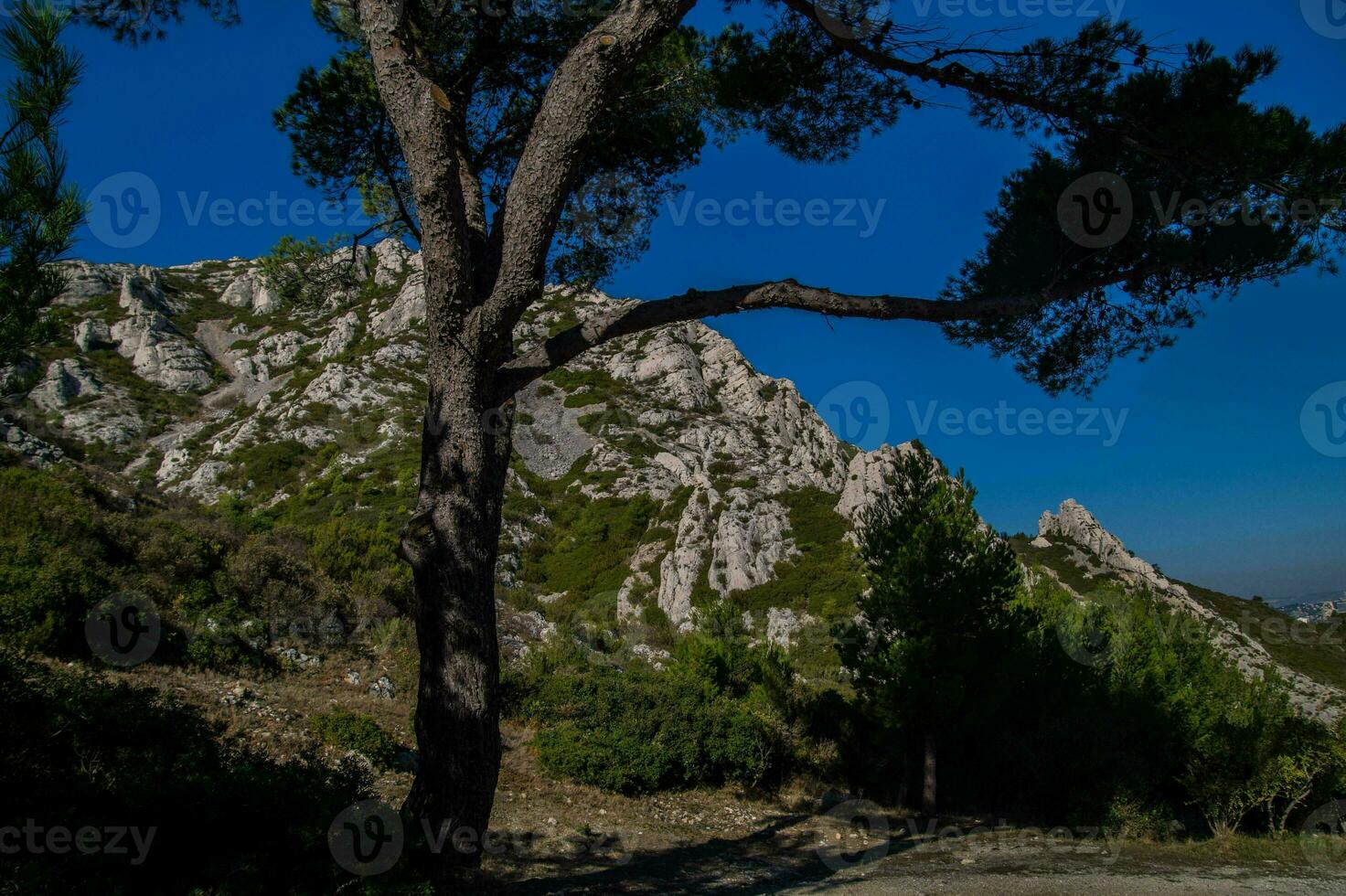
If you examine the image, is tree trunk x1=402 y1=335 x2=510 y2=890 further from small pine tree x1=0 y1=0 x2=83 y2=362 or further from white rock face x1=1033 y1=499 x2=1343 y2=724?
white rock face x1=1033 y1=499 x2=1343 y2=724

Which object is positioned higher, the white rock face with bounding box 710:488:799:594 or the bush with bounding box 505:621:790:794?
the white rock face with bounding box 710:488:799:594

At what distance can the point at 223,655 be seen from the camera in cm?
912

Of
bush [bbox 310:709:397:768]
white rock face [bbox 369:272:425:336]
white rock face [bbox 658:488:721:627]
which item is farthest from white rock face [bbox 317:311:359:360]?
bush [bbox 310:709:397:768]

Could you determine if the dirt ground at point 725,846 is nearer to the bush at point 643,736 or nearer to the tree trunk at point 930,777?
the bush at point 643,736

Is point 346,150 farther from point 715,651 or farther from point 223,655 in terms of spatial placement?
point 715,651

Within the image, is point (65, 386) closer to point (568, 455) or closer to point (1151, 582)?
point (568, 455)

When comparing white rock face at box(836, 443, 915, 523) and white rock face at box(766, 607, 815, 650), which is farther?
white rock face at box(836, 443, 915, 523)

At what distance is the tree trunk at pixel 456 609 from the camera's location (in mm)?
3475

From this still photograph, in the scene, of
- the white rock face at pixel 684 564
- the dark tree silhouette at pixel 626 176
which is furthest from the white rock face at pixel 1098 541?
the dark tree silhouette at pixel 626 176

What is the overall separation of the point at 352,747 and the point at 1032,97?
342 inches

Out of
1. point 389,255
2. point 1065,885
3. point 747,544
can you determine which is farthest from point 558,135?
point 747,544

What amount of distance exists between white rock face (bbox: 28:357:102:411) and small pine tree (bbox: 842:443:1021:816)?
3969 cm

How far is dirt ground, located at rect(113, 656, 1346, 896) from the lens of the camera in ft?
20.8

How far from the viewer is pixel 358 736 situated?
25.2 ft
